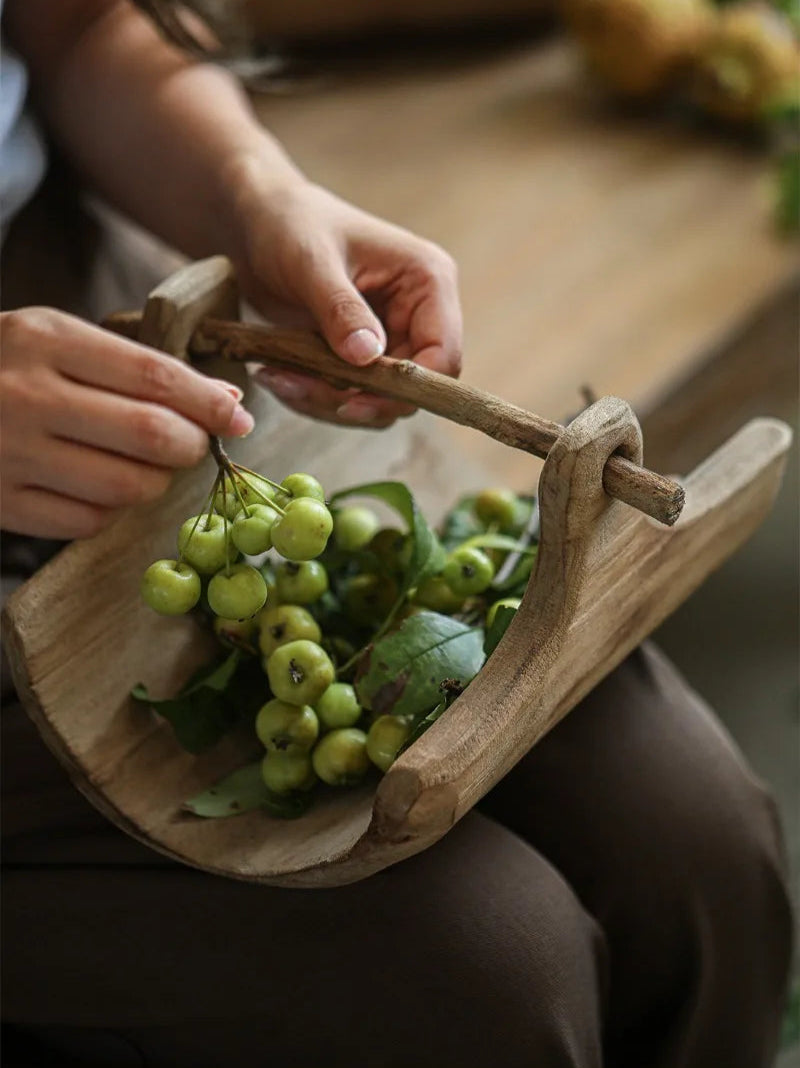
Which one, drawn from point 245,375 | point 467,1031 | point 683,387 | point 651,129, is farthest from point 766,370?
point 467,1031

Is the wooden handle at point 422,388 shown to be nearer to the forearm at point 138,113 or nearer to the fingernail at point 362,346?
the fingernail at point 362,346

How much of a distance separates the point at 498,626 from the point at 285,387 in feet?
0.62

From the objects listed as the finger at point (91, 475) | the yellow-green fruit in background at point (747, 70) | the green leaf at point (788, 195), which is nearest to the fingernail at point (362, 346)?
the finger at point (91, 475)

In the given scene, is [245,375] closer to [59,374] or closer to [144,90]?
[59,374]

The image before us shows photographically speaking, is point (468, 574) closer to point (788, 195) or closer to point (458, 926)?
point (458, 926)

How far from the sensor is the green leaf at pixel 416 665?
55cm

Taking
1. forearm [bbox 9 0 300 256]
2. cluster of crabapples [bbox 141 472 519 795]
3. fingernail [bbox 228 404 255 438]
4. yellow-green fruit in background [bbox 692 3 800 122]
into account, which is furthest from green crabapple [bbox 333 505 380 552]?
yellow-green fruit in background [bbox 692 3 800 122]

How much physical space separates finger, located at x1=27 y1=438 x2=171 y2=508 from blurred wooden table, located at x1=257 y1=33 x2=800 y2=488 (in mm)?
345

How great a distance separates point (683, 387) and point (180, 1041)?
62 cm

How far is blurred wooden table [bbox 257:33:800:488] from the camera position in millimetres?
1019

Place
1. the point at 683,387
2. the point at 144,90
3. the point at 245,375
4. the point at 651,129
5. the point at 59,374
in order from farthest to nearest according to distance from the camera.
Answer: the point at 651,129 → the point at 683,387 → the point at 144,90 → the point at 245,375 → the point at 59,374

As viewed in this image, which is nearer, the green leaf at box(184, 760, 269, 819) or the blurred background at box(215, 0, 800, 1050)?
the green leaf at box(184, 760, 269, 819)

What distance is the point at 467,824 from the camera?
65 centimetres

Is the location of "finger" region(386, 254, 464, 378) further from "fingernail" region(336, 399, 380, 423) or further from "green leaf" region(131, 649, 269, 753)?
"green leaf" region(131, 649, 269, 753)
